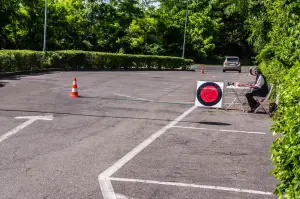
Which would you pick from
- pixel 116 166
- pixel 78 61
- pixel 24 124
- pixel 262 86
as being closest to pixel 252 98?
pixel 262 86

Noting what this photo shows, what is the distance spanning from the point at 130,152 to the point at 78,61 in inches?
1314

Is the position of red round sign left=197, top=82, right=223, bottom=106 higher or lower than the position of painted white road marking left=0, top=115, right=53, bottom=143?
higher

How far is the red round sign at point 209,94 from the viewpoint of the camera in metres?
14.4

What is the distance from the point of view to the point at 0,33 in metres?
48.5

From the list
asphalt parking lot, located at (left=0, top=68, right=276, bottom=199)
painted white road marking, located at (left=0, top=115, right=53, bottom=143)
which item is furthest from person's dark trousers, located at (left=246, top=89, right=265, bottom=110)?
painted white road marking, located at (left=0, top=115, right=53, bottom=143)

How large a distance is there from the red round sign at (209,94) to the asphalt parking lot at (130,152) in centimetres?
45

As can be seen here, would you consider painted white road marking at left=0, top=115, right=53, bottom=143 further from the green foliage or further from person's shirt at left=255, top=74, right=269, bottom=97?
the green foliage

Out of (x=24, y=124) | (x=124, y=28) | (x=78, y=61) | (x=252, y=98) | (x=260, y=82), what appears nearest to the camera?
(x=24, y=124)

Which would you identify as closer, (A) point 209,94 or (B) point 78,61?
(A) point 209,94

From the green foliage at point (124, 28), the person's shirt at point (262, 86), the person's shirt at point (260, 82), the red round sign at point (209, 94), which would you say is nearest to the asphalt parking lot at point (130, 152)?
the red round sign at point (209, 94)

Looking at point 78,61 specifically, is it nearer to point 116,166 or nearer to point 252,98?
point 252,98

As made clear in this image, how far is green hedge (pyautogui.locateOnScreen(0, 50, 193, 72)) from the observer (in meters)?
29.0

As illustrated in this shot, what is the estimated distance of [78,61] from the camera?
136 feet

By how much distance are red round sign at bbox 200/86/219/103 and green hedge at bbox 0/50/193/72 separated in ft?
52.1
